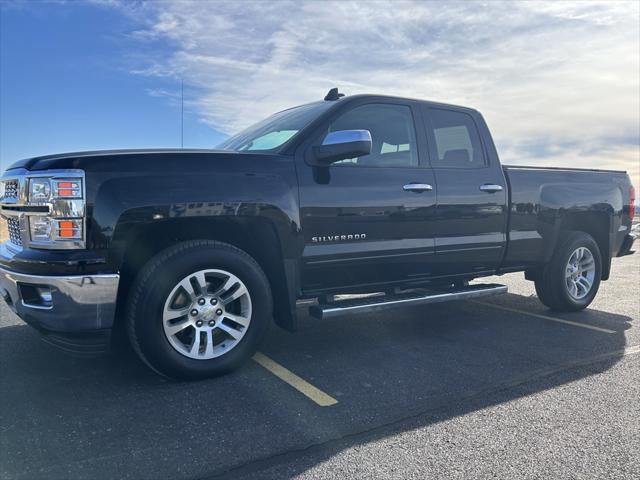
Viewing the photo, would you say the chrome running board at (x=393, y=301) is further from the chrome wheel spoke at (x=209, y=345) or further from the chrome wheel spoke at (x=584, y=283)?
the chrome wheel spoke at (x=584, y=283)

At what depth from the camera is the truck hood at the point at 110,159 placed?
10.3ft

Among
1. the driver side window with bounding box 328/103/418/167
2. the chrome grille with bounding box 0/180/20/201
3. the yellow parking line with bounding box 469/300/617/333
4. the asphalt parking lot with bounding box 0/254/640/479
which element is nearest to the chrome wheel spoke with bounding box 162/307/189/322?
the asphalt parking lot with bounding box 0/254/640/479

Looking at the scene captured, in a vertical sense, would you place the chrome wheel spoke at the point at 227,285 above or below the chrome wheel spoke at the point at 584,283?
above

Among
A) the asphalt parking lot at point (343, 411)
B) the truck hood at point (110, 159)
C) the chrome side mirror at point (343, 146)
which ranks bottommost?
the asphalt parking lot at point (343, 411)

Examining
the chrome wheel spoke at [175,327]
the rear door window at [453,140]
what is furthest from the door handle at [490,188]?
the chrome wheel spoke at [175,327]

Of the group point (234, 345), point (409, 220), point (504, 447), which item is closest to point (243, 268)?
point (234, 345)

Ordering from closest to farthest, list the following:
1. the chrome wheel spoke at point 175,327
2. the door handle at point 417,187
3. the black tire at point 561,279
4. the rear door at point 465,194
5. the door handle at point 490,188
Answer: the chrome wheel spoke at point 175,327 < the door handle at point 417,187 < the rear door at point 465,194 < the door handle at point 490,188 < the black tire at point 561,279

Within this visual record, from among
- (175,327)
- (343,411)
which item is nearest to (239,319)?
(175,327)

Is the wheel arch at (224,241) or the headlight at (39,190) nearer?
the headlight at (39,190)

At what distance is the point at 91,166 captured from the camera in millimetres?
3146

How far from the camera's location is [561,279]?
568cm

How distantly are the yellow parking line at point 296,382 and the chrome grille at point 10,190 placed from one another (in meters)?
1.98

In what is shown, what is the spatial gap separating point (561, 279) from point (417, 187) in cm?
235

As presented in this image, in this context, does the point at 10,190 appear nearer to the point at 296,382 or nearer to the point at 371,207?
the point at 296,382
